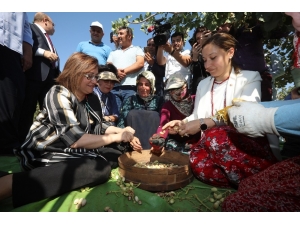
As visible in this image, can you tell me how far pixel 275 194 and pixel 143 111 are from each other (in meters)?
2.07

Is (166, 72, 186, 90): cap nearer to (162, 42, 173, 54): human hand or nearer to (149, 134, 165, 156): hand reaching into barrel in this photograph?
(162, 42, 173, 54): human hand

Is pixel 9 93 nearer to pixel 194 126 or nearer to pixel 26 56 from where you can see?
pixel 26 56

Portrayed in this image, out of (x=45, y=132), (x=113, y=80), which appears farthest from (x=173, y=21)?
(x=45, y=132)

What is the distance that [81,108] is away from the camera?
216 centimetres

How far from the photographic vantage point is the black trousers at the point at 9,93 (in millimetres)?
2672

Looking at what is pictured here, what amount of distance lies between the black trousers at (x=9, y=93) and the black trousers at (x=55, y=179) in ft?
4.48

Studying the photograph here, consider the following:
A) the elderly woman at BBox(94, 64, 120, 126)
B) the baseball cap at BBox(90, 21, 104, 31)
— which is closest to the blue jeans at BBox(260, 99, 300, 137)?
the elderly woman at BBox(94, 64, 120, 126)

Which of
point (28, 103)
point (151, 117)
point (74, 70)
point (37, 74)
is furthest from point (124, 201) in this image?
point (37, 74)

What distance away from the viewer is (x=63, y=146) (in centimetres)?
201

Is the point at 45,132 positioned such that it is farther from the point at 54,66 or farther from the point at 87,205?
the point at 54,66

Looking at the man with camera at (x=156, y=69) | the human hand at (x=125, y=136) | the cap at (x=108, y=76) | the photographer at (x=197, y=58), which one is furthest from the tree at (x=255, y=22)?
the human hand at (x=125, y=136)

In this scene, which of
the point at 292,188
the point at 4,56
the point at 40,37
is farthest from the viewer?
the point at 40,37

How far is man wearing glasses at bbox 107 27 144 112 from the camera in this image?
394 cm
